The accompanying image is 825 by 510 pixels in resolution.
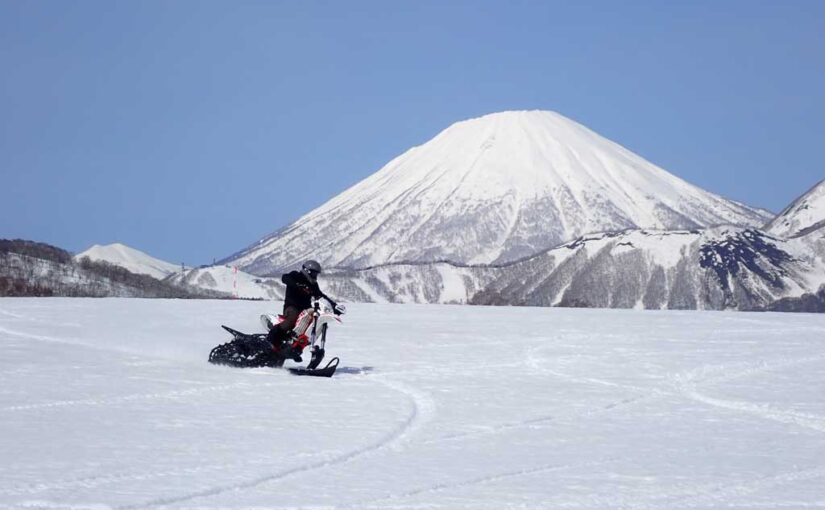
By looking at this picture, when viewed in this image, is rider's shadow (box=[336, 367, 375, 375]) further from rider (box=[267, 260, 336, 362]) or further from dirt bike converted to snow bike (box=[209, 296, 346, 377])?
rider (box=[267, 260, 336, 362])

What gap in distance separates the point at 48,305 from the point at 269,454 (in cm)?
2540

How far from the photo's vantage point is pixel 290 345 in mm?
17328

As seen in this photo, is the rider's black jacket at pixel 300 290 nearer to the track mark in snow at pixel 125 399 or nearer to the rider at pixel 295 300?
the rider at pixel 295 300

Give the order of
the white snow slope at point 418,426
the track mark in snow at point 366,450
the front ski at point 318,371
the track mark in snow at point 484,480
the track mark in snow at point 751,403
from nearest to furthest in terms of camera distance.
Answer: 1. the track mark in snow at point 366,450
2. the track mark in snow at point 484,480
3. the white snow slope at point 418,426
4. the track mark in snow at point 751,403
5. the front ski at point 318,371

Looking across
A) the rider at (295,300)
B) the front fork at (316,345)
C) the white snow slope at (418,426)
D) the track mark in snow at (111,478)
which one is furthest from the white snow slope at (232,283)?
the track mark in snow at (111,478)

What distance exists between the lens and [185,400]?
44.9 ft

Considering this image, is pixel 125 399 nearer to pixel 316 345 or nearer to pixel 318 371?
pixel 318 371

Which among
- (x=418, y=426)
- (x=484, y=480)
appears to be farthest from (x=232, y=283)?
(x=484, y=480)

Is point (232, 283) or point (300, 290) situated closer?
point (300, 290)

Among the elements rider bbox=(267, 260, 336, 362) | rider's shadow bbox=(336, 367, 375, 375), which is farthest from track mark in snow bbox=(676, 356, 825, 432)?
rider bbox=(267, 260, 336, 362)

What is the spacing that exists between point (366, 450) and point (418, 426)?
155cm

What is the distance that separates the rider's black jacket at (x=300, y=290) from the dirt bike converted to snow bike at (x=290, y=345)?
0.47 ft

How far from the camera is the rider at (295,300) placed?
56.0ft

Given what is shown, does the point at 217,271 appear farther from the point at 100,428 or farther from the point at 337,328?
the point at 100,428
